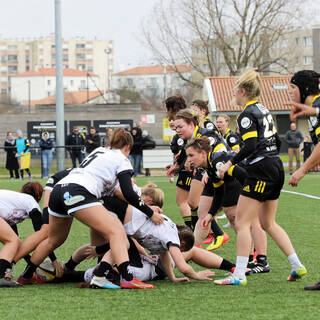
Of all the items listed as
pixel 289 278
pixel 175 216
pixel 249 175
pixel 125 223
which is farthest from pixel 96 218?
pixel 175 216

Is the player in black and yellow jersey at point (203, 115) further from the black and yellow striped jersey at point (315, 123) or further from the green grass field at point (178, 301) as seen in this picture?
the black and yellow striped jersey at point (315, 123)

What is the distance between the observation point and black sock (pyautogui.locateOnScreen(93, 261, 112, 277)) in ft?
19.5

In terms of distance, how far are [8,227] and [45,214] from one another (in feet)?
1.50

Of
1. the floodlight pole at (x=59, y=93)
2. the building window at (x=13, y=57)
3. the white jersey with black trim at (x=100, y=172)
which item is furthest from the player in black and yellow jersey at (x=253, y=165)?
the building window at (x=13, y=57)

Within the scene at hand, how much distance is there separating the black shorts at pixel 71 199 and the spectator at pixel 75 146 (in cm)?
1991

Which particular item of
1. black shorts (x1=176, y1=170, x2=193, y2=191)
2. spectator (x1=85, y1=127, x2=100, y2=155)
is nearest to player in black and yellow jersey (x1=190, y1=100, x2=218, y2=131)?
black shorts (x1=176, y1=170, x2=193, y2=191)

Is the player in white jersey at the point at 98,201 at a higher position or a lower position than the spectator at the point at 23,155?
higher

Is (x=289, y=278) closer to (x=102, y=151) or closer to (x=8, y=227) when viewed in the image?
(x=102, y=151)

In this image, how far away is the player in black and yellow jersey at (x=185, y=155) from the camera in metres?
7.75

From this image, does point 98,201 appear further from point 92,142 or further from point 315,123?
point 92,142

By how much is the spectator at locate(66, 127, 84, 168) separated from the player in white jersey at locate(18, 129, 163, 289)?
1973 centimetres

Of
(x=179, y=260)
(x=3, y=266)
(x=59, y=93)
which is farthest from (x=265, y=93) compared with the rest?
(x=3, y=266)

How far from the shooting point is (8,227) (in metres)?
6.25

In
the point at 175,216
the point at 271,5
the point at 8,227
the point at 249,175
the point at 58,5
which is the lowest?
the point at 175,216
